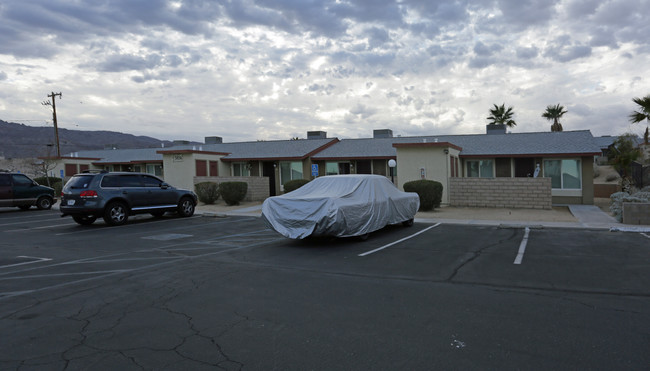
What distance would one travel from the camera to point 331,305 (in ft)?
17.8

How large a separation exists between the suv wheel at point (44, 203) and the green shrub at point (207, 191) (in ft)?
23.3

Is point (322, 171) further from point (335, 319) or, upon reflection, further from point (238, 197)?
point (335, 319)

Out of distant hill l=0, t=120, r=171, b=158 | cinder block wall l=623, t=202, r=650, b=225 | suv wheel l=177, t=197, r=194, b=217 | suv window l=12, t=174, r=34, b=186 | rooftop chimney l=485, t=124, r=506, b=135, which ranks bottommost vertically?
cinder block wall l=623, t=202, r=650, b=225

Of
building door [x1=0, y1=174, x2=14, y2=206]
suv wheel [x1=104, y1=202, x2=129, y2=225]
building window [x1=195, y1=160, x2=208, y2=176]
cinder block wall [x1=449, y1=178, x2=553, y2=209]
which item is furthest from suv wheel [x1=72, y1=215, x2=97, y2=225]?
cinder block wall [x1=449, y1=178, x2=553, y2=209]

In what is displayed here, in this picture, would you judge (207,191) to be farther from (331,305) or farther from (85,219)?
(331,305)

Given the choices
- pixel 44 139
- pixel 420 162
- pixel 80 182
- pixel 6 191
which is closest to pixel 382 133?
pixel 420 162

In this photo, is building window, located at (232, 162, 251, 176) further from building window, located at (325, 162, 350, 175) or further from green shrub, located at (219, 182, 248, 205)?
green shrub, located at (219, 182, 248, 205)

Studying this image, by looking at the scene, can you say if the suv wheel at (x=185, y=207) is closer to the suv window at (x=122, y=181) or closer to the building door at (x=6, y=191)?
the suv window at (x=122, y=181)

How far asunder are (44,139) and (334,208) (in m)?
149

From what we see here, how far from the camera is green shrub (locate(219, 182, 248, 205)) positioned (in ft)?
72.2

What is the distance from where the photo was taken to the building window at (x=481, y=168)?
24094 millimetres

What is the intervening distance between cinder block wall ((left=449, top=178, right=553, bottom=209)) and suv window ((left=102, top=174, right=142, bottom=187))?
13.1 metres


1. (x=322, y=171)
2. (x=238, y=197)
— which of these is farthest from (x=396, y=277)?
(x=322, y=171)

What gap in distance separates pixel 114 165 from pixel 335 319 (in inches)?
1375
